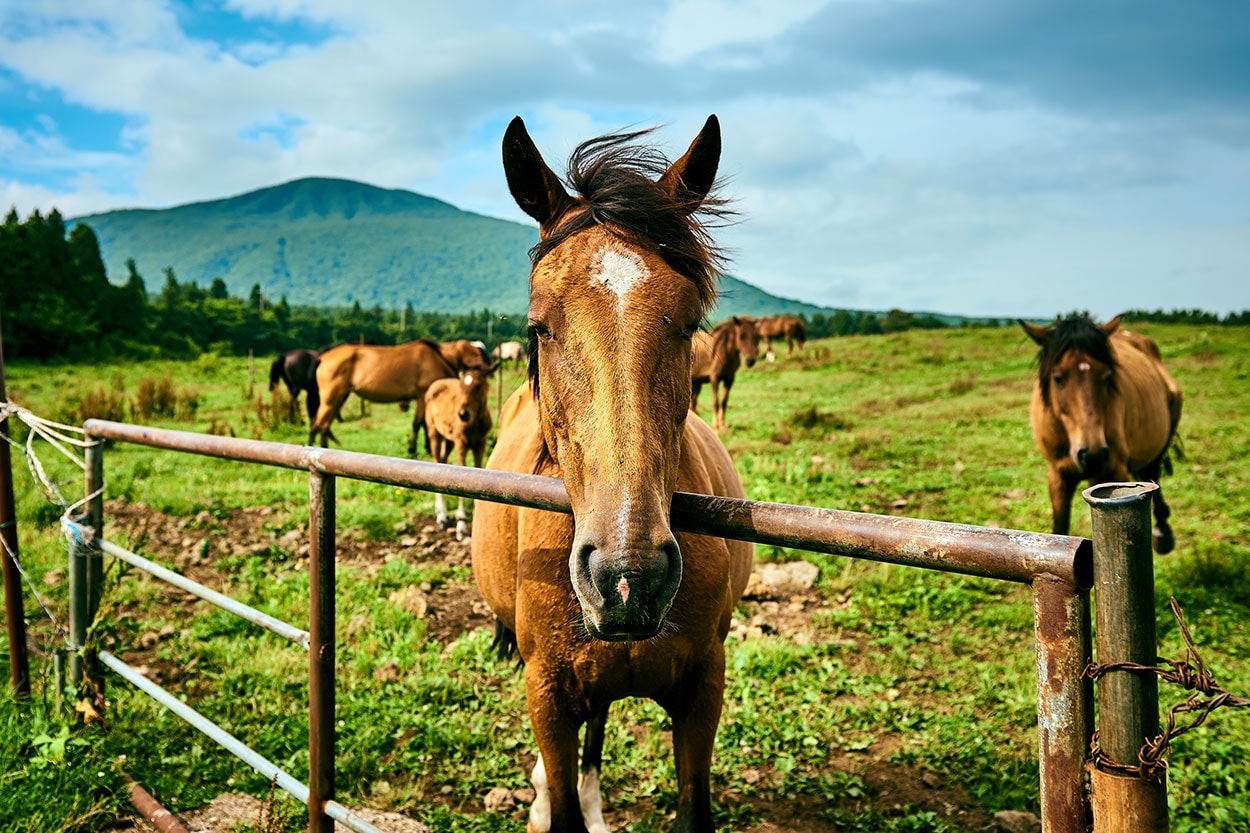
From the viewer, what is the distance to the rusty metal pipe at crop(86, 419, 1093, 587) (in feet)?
3.54

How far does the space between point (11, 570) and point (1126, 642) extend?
4.28 meters

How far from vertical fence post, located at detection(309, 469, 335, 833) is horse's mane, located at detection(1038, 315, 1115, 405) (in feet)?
18.9

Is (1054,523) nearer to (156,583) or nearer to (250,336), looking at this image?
(156,583)

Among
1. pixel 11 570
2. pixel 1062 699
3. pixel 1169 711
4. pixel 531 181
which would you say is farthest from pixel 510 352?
pixel 1169 711

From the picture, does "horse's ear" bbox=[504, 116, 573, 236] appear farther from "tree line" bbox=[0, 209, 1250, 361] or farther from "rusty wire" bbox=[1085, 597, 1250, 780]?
"tree line" bbox=[0, 209, 1250, 361]

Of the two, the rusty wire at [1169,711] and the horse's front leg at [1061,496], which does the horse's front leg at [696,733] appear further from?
the horse's front leg at [1061,496]

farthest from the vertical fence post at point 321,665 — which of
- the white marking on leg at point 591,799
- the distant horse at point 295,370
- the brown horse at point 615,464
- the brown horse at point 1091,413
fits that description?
the distant horse at point 295,370

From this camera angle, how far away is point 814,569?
5.87m

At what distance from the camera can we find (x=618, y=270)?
1742 mm

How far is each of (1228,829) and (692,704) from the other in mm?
2616

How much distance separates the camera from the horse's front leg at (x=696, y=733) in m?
2.23

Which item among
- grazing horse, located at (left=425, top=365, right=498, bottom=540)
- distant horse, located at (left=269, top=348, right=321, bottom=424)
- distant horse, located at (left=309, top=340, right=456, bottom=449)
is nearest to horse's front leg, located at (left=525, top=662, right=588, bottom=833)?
grazing horse, located at (left=425, top=365, right=498, bottom=540)

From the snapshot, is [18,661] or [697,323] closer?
[697,323]

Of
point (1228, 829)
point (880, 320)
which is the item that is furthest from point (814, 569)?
point (880, 320)
